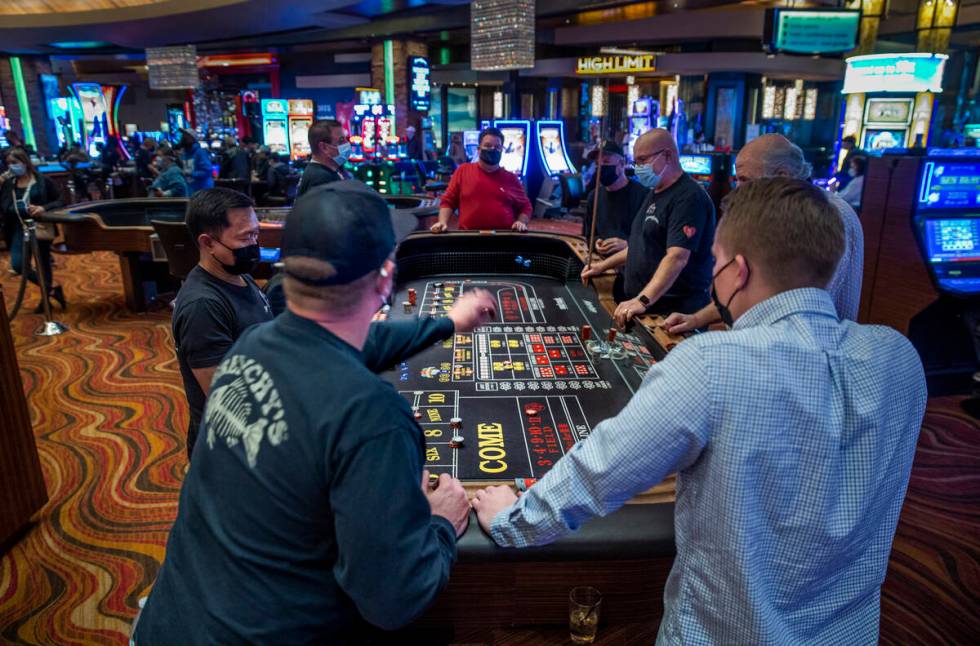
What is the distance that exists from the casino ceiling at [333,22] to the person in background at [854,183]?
453cm

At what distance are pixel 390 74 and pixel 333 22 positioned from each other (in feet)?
4.73

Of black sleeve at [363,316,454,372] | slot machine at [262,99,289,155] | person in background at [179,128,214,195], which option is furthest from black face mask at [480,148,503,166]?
slot machine at [262,99,289,155]

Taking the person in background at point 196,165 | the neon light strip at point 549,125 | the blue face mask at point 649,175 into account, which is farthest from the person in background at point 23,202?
the neon light strip at point 549,125

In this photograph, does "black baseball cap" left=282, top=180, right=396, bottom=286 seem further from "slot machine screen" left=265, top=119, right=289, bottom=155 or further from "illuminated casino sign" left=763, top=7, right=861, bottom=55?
"slot machine screen" left=265, top=119, right=289, bottom=155

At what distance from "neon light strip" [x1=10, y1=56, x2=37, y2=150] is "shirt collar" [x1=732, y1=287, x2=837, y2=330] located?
18171mm

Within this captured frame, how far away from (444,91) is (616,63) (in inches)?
272

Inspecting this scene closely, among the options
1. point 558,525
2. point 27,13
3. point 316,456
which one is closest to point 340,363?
point 316,456

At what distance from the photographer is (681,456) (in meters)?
0.96

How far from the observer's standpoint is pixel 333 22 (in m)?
11.3

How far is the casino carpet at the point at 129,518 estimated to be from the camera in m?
2.20

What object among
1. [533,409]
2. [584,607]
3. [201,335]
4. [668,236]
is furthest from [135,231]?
[584,607]

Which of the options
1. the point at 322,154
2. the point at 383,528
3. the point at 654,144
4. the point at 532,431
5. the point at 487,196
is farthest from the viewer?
the point at 487,196

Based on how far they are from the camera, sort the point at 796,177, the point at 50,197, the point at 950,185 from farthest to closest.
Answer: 1. the point at 50,197
2. the point at 950,185
3. the point at 796,177

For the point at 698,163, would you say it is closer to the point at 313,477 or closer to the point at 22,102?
the point at 313,477
